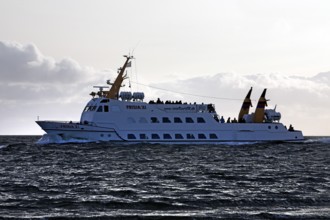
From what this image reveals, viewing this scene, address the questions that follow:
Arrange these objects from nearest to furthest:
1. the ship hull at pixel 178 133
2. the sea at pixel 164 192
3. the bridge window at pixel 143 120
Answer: the sea at pixel 164 192
the ship hull at pixel 178 133
the bridge window at pixel 143 120

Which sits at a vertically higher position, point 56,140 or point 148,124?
point 148,124

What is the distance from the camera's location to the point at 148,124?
59594mm

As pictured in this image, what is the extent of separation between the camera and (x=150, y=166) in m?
30.9

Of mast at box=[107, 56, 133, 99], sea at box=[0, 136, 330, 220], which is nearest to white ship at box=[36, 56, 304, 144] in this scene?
mast at box=[107, 56, 133, 99]

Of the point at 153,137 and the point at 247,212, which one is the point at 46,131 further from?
the point at 247,212

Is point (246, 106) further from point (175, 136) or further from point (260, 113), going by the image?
point (175, 136)

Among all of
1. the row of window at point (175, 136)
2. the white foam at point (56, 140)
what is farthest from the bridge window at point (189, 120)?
the white foam at point (56, 140)

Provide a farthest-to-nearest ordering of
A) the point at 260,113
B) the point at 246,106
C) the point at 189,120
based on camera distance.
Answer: the point at 246,106
the point at 260,113
the point at 189,120

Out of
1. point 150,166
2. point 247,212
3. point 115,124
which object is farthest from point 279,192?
point 115,124

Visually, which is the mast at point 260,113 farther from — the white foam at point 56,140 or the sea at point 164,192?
the sea at point 164,192

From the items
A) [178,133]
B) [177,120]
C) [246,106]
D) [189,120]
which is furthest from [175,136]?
[246,106]

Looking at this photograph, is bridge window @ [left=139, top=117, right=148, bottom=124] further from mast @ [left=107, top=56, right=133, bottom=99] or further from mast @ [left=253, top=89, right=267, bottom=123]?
mast @ [left=253, top=89, right=267, bottom=123]

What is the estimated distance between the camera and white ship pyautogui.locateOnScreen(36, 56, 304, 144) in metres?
57.5

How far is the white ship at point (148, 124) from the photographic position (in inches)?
2263
